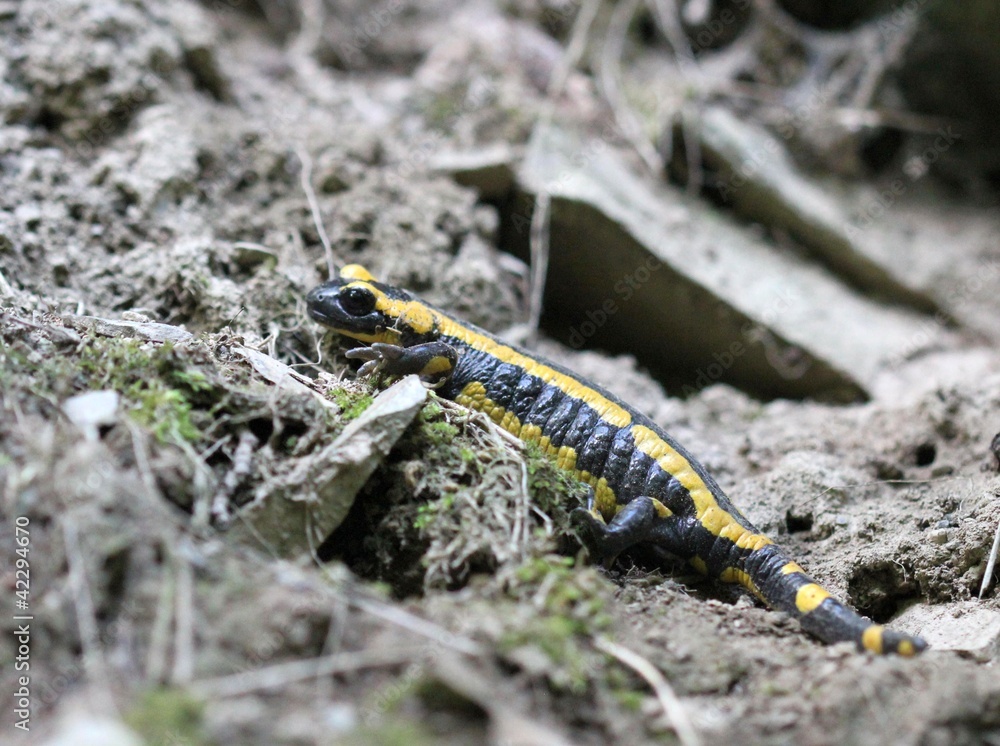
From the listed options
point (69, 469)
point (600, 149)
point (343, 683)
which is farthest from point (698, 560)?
point (600, 149)

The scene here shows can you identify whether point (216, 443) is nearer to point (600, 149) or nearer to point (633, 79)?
Answer: point (600, 149)

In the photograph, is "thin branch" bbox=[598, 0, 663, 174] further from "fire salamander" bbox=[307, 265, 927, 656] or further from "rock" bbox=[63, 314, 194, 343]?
"rock" bbox=[63, 314, 194, 343]

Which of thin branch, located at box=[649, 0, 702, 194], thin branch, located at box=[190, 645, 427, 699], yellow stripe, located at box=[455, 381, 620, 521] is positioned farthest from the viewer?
thin branch, located at box=[649, 0, 702, 194]

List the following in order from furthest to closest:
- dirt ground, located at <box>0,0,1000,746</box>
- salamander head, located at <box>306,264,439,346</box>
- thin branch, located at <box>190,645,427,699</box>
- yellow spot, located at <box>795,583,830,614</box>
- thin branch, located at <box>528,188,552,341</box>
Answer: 1. thin branch, located at <box>528,188,552,341</box>
2. salamander head, located at <box>306,264,439,346</box>
3. yellow spot, located at <box>795,583,830,614</box>
4. dirt ground, located at <box>0,0,1000,746</box>
5. thin branch, located at <box>190,645,427,699</box>

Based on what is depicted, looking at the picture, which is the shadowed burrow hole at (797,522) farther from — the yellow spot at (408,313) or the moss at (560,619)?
the yellow spot at (408,313)

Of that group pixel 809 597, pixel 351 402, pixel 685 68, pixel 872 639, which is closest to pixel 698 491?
pixel 809 597

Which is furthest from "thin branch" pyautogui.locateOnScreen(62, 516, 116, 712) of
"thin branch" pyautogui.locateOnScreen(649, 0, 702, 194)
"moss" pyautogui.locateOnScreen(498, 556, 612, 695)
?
"thin branch" pyautogui.locateOnScreen(649, 0, 702, 194)

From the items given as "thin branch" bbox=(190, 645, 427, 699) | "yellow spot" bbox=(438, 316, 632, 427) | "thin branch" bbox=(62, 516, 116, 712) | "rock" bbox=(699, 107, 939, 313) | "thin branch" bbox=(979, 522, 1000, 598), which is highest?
"rock" bbox=(699, 107, 939, 313)

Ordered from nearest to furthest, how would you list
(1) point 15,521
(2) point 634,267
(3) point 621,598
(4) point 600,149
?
(1) point 15,521 → (3) point 621,598 → (2) point 634,267 → (4) point 600,149
